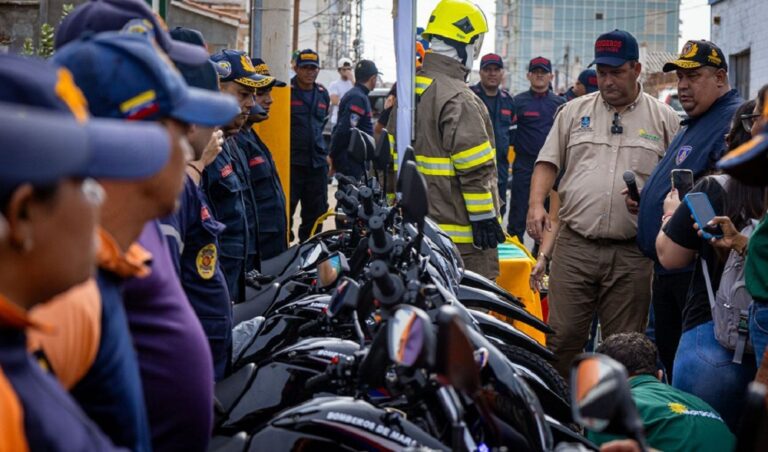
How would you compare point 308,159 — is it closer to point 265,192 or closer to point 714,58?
point 265,192

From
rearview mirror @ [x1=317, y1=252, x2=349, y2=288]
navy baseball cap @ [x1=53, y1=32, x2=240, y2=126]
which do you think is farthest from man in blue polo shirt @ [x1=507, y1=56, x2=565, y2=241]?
navy baseball cap @ [x1=53, y1=32, x2=240, y2=126]

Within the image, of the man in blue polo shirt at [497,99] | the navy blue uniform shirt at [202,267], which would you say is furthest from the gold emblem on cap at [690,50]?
the man in blue polo shirt at [497,99]

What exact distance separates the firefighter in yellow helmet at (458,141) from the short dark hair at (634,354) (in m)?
1.83

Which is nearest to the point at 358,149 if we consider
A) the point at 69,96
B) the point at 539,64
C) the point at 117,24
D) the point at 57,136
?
the point at 117,24

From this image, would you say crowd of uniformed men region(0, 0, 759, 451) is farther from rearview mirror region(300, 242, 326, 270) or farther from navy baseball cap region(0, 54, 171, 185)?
rearview mirror region(300, 242, 326, 270)

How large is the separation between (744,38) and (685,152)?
1639 cm

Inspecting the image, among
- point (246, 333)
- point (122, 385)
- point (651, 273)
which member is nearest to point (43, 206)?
point (122, 385)

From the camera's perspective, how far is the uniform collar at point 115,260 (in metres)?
2.24

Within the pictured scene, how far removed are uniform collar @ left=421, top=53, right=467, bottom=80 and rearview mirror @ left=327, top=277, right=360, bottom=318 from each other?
347cm

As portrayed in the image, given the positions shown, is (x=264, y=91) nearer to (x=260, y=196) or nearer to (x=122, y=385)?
(x=260, y=196)

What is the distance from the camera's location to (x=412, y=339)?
2.53m

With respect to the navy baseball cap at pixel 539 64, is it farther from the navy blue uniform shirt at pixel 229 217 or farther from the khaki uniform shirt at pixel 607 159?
the navy blue uniform shirt at pixel 229 217

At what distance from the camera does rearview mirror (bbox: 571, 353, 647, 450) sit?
78.9 inches

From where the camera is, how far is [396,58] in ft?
24.1
